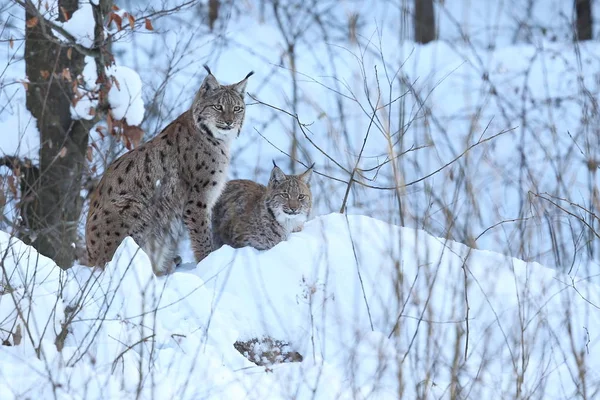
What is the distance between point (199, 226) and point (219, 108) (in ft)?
2.99

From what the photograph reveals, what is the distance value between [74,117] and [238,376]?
162 inches

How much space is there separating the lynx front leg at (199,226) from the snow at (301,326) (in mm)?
1157

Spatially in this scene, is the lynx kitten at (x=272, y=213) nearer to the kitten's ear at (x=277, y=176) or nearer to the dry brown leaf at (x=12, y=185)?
the kitten's ear at (x=277, y=176)

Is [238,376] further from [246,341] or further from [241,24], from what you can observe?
[241,24]

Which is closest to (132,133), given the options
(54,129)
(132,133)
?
(132,133)

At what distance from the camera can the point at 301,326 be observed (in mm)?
4922

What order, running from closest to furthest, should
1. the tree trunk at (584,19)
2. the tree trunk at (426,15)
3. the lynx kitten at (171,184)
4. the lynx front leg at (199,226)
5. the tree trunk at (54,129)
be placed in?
1. the lynx kitten at (171,184)
2. the lynx front leg at (199,226)
3. the tree trunk at (54,129)
4. the tree trunk at (584,19)
5. the tree trunk at (426,15)

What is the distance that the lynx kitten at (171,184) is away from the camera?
6.70 metres

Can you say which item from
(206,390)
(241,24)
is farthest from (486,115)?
(206,390)

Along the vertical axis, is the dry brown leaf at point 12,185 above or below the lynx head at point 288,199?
below

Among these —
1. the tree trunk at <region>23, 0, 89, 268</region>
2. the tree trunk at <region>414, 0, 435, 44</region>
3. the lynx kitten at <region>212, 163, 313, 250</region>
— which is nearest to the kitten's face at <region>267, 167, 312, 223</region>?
the lynx kitten at <region>212, 163, 313, 250</region>

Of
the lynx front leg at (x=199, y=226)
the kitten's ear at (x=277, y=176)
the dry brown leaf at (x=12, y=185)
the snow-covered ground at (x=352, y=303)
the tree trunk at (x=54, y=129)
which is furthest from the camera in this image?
the tree trunk at (x=54, y=129)

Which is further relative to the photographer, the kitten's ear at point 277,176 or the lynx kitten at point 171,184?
the kitten's ear at point 277,176

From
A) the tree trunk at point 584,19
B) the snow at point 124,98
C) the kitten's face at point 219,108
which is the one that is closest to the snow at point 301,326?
the kitten's face at point 219,108
